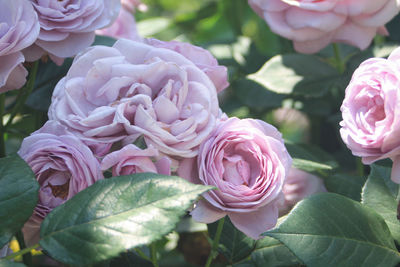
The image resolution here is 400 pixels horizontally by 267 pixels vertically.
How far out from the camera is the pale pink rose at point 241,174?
545mm

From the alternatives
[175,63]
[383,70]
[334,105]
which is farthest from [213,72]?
[334,105]

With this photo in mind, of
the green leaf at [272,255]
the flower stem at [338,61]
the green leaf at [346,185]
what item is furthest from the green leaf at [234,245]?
the flower stem at [338,61]

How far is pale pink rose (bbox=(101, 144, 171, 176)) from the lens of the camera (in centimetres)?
51

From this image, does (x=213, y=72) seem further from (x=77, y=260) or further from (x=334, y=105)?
(x=334, y=105)

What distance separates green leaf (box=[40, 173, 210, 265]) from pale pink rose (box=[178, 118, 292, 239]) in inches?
3.8

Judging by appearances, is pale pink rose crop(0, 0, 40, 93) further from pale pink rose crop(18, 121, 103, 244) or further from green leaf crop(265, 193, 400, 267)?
green leaf crop(265, 193, 400, 267)

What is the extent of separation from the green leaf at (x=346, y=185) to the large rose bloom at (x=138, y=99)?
198mm

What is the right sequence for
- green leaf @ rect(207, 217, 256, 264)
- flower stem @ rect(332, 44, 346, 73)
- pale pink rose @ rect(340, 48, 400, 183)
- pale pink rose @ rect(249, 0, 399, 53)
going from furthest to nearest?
flower stem @ rect(332, 44, 346, 73) < pale pink rose @ rect(249, 0, 399, 53) < green leaf @ rect(207, 217, 256, 264) < pale pink rose @ rect(340, 48, 400, 183)

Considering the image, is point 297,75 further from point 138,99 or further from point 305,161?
point 138,99

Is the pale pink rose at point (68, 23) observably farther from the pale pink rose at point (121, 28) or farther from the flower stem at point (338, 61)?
the flower stem at point (338, 61)

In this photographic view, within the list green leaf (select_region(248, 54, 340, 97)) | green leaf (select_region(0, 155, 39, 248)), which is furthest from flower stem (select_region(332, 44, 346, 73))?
green leaf (select_region(0, 155, 39, 248))

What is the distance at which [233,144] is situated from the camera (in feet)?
1.89

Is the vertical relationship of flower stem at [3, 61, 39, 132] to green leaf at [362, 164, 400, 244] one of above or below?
above

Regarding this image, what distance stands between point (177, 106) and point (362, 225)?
0.20 meters
